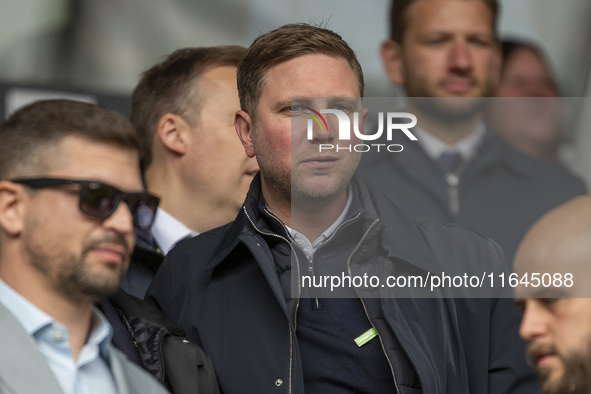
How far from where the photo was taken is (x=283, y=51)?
272 cm

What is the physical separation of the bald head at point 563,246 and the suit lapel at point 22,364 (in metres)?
1.26

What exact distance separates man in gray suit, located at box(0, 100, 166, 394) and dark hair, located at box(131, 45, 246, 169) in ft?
3.86

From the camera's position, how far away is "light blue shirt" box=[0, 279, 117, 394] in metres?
2.31

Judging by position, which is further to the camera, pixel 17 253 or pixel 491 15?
pixel 491 15

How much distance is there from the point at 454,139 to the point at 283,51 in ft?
4.14

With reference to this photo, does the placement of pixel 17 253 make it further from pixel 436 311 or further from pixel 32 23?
pixel 32 23

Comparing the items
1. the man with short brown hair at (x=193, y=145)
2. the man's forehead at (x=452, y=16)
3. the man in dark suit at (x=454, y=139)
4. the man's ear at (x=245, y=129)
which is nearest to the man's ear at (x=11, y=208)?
the man's ear at (x=245, y=129)

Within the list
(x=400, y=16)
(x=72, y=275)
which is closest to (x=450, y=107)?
(x=400, y=16)

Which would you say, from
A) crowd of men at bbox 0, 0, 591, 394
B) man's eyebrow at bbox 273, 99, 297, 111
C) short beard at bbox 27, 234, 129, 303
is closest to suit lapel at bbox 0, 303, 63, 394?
crowd of men at bbox 0, 0, 591, 394

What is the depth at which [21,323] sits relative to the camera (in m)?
2.28

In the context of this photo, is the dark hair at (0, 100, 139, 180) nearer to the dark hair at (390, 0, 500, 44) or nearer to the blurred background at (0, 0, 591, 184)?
the blurred background at (0, 0, 591, 184)

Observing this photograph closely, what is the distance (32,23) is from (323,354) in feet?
7.86

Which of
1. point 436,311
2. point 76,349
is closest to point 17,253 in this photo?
point 76,349

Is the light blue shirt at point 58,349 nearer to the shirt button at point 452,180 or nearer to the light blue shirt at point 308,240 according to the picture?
the light blue shirt at point 308,240
